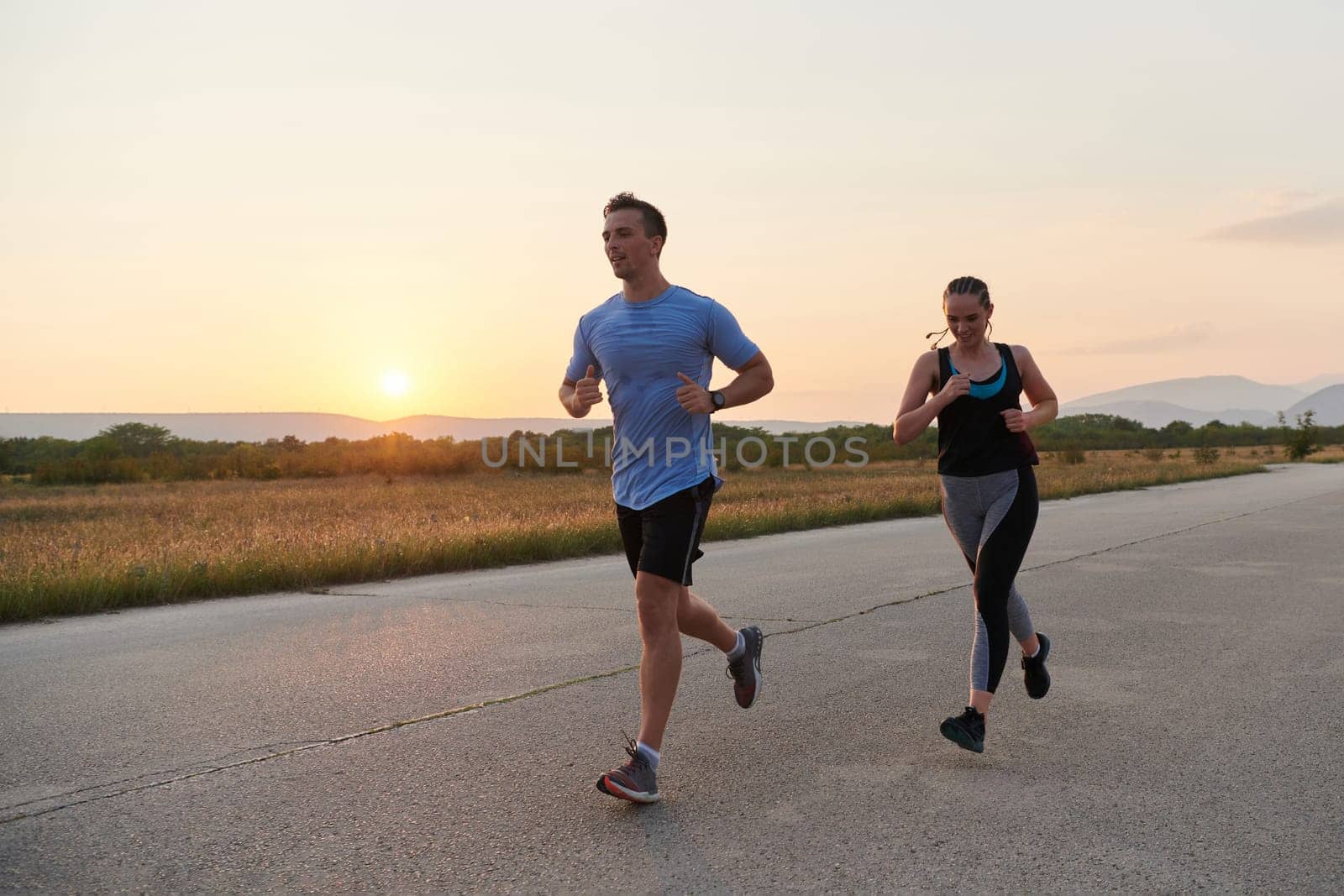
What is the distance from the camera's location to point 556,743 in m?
5.37

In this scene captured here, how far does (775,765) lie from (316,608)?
6084mm

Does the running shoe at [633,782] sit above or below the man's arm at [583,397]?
below

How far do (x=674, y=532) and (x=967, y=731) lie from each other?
4.99ft

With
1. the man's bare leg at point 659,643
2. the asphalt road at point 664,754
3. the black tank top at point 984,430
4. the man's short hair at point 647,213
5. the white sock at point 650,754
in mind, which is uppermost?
the man's short hair at point 647,213

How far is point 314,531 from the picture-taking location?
17.7 meters

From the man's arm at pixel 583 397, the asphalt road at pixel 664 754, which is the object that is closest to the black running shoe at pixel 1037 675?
the asphalt road at pixel 664 754

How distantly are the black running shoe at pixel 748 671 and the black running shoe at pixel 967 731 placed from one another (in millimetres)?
891

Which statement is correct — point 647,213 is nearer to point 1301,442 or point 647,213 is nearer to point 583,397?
point 583,397

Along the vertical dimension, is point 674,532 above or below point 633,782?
above

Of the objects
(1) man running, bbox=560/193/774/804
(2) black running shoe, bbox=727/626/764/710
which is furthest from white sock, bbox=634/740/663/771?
(2) black running shoe, bbox=727/626/764/710

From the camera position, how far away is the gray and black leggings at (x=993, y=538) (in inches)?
205

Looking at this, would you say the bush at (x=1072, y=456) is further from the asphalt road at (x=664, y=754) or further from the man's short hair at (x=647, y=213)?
the man's short hair at (x=647, y=213)

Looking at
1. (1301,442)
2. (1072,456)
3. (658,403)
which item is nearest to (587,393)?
(658,403)

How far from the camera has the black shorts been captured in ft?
15.3
